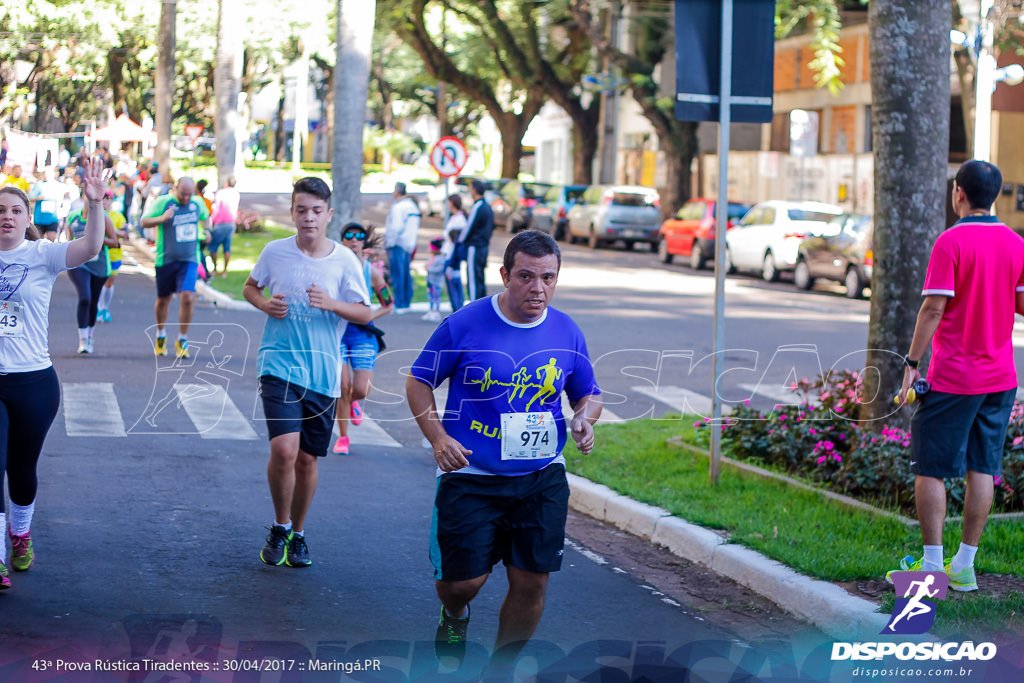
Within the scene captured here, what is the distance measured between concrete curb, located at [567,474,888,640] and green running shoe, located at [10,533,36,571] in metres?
3.33

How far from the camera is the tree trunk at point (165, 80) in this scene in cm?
3272

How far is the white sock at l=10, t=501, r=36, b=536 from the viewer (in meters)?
6.45

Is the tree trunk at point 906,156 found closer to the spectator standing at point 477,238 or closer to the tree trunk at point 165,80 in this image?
the spectator standing at point 477,238

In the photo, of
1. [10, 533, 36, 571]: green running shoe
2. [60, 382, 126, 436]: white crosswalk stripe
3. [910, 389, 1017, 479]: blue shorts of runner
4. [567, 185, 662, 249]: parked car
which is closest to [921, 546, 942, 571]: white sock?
[910, 389, 1017, 479]: blue shorts of runner

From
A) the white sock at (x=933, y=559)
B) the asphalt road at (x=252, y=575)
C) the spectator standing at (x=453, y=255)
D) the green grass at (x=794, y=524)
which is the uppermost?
the spectator standing at (x=453, y=255)

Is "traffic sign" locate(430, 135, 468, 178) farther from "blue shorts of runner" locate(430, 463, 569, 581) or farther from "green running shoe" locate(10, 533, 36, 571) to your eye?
"blue shorts of runner" locate(430, 463, 569, 581)

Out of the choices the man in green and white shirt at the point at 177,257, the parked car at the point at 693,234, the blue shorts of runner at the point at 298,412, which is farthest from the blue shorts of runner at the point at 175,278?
the parked car at the point at 693,234

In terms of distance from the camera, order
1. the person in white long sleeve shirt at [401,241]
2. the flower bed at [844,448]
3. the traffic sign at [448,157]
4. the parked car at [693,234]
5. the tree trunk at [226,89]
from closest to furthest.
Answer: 1. the flower bed at [844,448]
2. the person in white long sleeve shirt at [401,241]
3. the traffic sign at [448,157]
4. the tree trunk at [226,89]
5. the parked car at [693,234]

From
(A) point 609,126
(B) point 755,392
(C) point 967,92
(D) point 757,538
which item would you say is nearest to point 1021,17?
(C) point 967,92

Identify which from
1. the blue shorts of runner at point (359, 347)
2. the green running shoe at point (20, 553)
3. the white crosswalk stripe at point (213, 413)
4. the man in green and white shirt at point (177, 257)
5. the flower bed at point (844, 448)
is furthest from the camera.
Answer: the man in green and white shirt at point (177, 257)

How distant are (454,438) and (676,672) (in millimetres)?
1342

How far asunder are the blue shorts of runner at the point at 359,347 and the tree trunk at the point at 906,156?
3364mm

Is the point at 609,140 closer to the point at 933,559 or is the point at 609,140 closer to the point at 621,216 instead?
the point at 621,216

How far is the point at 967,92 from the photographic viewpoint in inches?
1102
